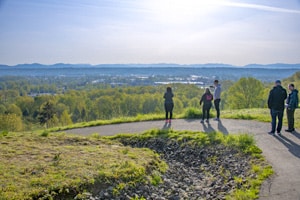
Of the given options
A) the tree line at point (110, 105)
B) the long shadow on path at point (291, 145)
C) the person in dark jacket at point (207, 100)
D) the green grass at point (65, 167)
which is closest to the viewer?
the green grass at point (65, 167)

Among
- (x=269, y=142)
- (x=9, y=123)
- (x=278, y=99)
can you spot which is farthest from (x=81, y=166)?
(x=9, y=123)

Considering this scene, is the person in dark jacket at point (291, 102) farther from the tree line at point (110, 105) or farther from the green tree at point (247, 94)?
the green tree at point (247, 94)

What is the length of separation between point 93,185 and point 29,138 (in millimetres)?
6605

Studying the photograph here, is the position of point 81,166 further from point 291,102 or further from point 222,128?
point 291,102

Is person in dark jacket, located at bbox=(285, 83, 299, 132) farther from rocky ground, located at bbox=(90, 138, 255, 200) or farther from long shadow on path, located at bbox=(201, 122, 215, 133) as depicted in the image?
rocky ground, located at bbox=(90, 138, 255, 200)

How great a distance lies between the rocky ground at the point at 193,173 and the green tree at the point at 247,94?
42283mm

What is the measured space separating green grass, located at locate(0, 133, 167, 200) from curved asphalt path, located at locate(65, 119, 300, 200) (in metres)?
3.36

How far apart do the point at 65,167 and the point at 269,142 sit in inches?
291

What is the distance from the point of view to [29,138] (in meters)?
13.5

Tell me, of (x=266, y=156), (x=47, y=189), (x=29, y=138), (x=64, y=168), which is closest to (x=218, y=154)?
(x=266, y=156)

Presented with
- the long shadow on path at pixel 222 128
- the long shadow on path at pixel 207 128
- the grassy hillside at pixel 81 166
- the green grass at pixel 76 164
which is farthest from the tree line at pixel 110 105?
the grassy hillside at pixel 81 166

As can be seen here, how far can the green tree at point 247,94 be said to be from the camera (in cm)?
5303

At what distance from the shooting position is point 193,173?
10383mm

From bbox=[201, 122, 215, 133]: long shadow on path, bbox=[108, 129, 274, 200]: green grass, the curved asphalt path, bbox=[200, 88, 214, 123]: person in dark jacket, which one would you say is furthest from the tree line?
bbox=[108, 129, 274, 200]: green grass
